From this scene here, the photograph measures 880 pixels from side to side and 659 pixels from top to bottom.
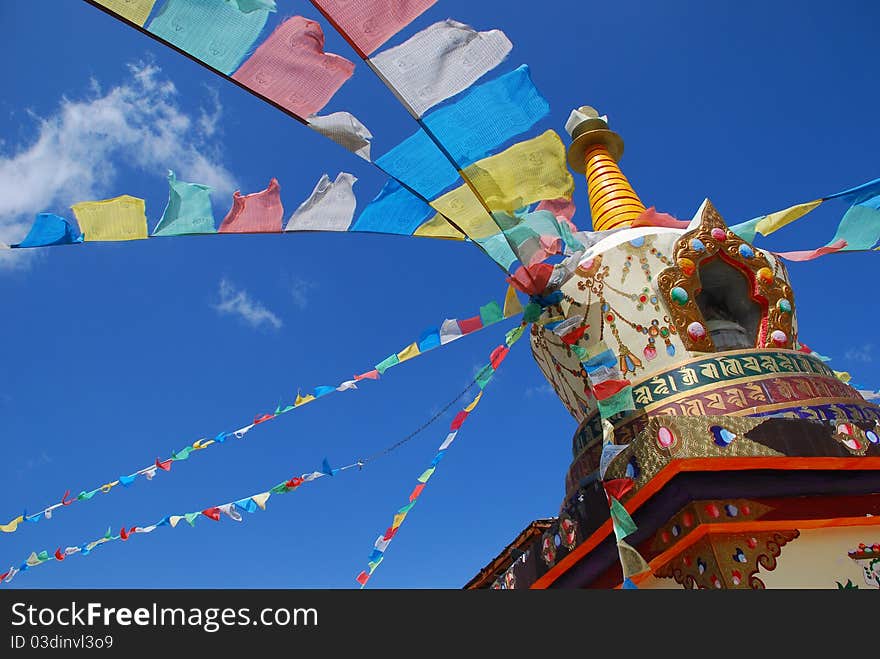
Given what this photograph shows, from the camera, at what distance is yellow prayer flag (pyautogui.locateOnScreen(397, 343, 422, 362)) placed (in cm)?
610

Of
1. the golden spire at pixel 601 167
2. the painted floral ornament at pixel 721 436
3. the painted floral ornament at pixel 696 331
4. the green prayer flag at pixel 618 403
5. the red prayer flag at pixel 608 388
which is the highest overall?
the golden spire at pixel 601 167

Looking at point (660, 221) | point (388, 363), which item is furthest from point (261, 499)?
point (660, 221)

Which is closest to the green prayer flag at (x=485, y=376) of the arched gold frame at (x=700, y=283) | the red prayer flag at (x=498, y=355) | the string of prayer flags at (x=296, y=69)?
the red prayer flag at (x=498, y=355)

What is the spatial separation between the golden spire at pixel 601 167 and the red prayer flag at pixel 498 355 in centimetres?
312

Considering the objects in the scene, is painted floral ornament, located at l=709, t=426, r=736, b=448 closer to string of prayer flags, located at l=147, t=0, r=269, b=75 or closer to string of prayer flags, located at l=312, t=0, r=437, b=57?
string of prayer flags, located at l=312, t=0, r=437, b=57

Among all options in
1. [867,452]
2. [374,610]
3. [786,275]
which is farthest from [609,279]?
[374,610]

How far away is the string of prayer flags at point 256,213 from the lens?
4.30 m

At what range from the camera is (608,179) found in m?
9.34

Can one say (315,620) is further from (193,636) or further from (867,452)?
(867,452)

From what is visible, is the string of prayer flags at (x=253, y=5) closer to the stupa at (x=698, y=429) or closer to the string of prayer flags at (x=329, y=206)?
the string of prayer flags at (x=329, y=206)

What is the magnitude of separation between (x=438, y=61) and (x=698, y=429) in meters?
3.24

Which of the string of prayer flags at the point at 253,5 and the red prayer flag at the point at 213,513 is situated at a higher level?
the string of prayer flags at the point at 253,5

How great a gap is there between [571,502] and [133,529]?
4984mm

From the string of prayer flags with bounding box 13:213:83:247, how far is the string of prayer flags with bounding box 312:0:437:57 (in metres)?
2.12
